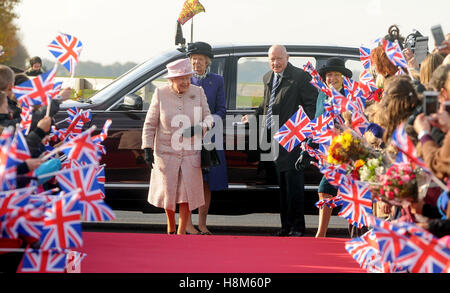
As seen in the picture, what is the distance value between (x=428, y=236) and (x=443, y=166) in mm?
376

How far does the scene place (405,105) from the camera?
5.76 metres

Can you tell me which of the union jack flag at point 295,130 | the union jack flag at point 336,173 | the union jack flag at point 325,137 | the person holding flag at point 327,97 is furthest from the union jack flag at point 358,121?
the person holding flag at point 327,97

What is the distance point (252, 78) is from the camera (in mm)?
9938

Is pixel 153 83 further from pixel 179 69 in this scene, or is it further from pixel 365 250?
pixel 365 250

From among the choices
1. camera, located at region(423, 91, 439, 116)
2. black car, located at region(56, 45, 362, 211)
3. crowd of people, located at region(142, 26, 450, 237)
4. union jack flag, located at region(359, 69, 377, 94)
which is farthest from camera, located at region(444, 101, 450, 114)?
black car, located at region(56, 45, 362, 211)

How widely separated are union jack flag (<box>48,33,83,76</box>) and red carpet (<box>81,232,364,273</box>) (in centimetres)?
140

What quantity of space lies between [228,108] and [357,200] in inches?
144

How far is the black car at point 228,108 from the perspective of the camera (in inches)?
376

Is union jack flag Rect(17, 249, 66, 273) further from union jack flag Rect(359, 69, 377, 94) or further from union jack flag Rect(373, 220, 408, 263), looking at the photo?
union jack flag Rect(359, 69, 377, 94)

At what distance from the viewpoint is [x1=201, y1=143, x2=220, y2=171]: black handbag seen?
852 cm

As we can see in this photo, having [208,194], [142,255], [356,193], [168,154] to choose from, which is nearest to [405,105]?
[356,193]

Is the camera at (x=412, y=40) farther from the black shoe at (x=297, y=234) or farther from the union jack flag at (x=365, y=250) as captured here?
the union jack flag at (x=365, y=250)

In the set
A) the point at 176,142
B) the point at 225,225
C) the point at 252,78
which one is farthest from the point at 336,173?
the point at 225,225
